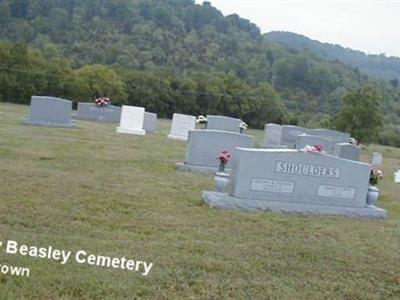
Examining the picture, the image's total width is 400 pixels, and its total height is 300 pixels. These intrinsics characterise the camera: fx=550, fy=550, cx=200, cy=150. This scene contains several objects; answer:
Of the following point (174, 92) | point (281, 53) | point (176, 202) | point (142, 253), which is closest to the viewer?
point (142, 253)

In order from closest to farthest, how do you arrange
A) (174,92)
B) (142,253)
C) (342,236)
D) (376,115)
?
1. (142,253)
2. (342,236)
3. (376,115)
4. (174,92)

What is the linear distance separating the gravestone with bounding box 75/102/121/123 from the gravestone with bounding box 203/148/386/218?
18532 mm

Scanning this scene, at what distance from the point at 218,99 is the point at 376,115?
17190 millimetres

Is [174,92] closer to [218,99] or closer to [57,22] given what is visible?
[218,99]

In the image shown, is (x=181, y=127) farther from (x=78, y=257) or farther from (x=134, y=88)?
(x=134, y=88)

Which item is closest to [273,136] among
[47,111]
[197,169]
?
[47,111]

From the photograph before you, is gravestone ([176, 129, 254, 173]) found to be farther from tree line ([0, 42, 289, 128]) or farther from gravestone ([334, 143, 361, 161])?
tree line ([0, 42, 289, 128])

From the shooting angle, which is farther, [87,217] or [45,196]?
[45,196]

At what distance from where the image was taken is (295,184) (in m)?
8.40

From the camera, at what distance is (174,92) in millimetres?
44562

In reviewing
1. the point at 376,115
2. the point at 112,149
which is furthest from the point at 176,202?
the point at 376,115

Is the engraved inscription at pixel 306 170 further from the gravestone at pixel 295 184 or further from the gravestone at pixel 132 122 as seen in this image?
the gravestone at pixel 132 122

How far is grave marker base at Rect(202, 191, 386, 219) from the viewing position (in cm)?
781

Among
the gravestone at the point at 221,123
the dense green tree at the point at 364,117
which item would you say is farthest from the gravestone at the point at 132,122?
the dense green tree at the point at 364,117
